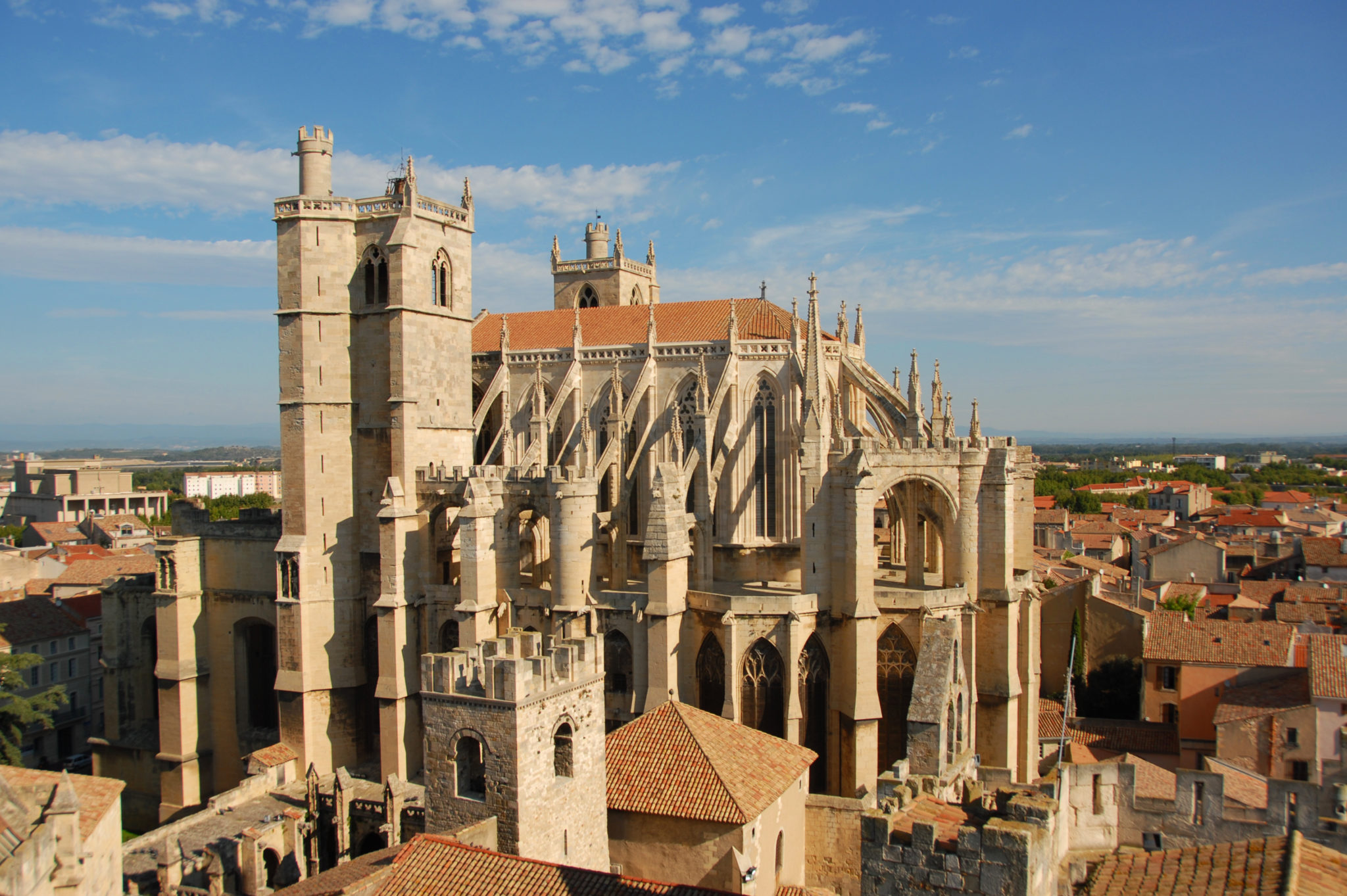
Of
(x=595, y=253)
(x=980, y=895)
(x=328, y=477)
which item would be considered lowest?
(x=980, y=895)

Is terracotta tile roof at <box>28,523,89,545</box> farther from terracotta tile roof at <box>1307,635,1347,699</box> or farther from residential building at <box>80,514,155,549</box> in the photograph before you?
terracotta tile roof at <box>1307,635,1347,699</box>

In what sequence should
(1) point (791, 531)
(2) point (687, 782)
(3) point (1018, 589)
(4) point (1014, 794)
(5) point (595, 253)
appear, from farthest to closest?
(5) point (595, 253)
(1) point (791, 531)
(3) point (1018, 589)
(2) point (687, 782)
(4) point (1014, 794)

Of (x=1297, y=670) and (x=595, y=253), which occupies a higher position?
(x=595, y=253)

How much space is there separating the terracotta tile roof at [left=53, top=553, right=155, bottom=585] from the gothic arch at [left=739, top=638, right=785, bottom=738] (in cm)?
3729

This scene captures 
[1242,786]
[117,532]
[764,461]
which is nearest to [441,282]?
[764,461]

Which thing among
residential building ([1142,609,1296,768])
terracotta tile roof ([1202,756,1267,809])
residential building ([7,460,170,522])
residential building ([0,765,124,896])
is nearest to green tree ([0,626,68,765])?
residential building ([0,765,124,896])

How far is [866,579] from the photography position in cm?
2558

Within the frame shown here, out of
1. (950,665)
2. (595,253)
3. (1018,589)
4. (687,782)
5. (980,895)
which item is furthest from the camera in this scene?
(595,253)

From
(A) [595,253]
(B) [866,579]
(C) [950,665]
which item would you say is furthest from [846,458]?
(A) [595,253]

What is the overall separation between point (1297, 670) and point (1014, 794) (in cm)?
2547

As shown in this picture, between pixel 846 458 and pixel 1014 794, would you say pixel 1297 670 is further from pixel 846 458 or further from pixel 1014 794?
pixel 1014 794

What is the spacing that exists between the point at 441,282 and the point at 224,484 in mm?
168163

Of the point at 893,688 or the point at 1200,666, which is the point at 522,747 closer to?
the point at 893,688

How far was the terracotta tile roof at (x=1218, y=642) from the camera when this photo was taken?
33.0m
